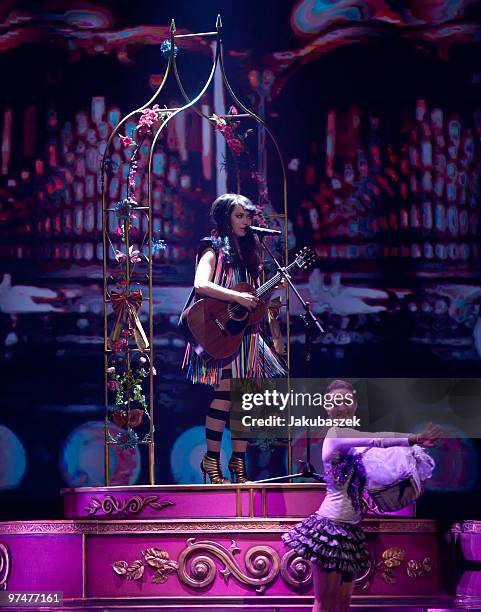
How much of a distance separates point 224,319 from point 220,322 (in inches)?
1.2

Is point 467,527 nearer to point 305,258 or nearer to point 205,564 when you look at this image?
point 205,564

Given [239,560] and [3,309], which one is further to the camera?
[3,309]

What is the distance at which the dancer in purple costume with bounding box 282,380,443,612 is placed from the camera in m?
5.65

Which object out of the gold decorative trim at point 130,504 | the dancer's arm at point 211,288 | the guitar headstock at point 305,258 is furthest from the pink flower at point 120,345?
the guitar headstock at point 305,258

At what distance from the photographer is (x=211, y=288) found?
7.00 meters

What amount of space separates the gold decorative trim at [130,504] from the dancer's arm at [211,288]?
4.01 ft

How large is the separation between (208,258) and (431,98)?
5.55ft

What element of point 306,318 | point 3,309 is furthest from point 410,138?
point 3,309

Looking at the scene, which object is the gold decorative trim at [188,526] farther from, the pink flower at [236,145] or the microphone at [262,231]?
the pink flower at [236,145]

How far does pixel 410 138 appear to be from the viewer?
7500mm

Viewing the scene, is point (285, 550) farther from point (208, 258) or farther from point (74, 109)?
point (74, 109)

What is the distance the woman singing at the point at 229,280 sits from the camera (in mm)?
7078

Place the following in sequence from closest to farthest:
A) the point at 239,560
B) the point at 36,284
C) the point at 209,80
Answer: the point at 239,560 → the point at 209,80 → the point at 36,284

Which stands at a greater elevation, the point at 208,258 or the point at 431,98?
the point at 431,98
